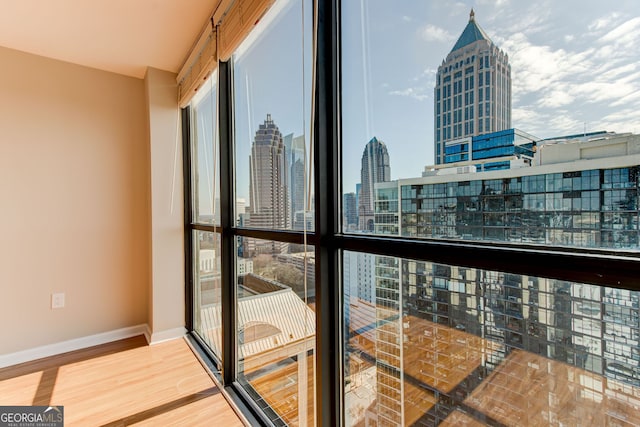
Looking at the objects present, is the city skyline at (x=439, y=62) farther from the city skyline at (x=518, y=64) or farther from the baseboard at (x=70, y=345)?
the baseboard at (x=70, y=345)

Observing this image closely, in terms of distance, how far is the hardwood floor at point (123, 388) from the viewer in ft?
5.54

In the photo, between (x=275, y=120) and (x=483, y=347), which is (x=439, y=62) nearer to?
(x=483, y=347)

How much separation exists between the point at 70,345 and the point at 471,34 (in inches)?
134

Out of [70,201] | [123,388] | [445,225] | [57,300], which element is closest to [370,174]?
[445,225]

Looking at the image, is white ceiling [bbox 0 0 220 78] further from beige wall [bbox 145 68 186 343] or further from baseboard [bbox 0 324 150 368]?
baseboard [bbox 0 324 150 368]

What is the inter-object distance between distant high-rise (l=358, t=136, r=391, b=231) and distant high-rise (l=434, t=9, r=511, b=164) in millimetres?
181

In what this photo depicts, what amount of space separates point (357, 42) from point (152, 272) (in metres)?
2.50

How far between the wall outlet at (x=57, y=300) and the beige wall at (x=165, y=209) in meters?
0.66

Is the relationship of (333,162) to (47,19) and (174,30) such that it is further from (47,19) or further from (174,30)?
(47,19)

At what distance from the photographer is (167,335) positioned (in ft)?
8.78

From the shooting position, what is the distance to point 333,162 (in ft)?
3.79

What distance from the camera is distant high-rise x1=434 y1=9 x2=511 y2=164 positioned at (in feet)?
2.29

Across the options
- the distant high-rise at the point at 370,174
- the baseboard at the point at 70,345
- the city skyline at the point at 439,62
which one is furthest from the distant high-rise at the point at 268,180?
the baseboard at the point at 70,345

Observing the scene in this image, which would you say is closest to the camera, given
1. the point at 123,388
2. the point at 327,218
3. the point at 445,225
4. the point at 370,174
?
the point at 445,225
